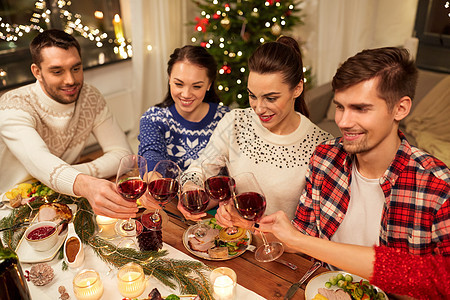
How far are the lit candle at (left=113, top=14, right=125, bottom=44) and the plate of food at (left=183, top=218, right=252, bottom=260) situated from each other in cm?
345

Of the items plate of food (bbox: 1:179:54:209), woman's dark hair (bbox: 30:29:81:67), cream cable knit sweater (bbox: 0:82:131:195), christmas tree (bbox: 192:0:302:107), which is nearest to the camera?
plate of food (bbox: 1:179:54:209)

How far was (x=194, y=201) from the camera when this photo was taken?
4.14 ft

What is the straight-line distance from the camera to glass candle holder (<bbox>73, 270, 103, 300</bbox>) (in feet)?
3.63

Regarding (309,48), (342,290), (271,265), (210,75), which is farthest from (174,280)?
(309,48)

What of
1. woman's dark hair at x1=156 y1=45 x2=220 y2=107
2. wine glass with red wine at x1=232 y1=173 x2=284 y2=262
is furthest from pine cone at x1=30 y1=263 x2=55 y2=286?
woman's dark hair at x1=156 y1=45 x2=220 y2=107

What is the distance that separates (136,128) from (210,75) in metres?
2.77

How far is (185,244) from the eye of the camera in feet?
4.54

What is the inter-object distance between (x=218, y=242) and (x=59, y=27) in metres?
3.37

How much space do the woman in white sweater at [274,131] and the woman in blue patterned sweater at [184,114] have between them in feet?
0.88

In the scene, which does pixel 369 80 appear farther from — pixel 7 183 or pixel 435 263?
pixel 7 183

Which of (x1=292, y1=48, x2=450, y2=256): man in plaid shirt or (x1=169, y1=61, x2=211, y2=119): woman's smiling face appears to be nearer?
(x1=292, y1=48, x2=450, y2=256): man in plaid shirt

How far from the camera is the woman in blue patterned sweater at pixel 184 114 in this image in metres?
2.05

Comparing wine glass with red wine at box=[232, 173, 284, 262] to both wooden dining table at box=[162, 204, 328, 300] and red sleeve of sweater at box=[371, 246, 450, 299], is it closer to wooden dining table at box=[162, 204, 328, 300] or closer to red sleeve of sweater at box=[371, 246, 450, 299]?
wooden dining table at box=[162, 204, 328, 300]

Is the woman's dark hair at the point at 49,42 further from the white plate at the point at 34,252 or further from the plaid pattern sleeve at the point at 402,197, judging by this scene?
the plaid pattern sleeve at the point at 402,197
